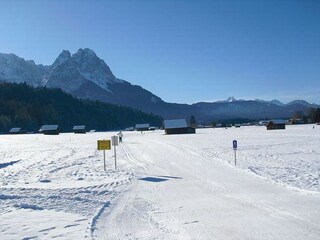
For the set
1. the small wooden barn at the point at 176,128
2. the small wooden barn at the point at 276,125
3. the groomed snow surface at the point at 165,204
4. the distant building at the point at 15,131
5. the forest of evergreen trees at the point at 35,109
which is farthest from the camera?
the forest of evergreen trees at the point at 35,109

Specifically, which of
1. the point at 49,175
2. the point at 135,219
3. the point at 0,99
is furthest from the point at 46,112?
the point at 135,219

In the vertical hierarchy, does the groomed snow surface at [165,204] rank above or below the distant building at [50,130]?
below

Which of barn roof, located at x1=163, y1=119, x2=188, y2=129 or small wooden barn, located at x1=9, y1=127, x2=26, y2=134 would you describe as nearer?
barn roof, located at x1=163, y1=119, x2=188, y2=129

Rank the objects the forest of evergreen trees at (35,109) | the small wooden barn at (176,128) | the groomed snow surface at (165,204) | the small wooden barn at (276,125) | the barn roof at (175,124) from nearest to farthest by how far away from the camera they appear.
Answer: the groomed snow surface at (165,204) < the small wooden barn at (176,128) < the barn roof at (175,124) < the small wooden barn at (276,125) < the forest of evergreen trees at (35,109)

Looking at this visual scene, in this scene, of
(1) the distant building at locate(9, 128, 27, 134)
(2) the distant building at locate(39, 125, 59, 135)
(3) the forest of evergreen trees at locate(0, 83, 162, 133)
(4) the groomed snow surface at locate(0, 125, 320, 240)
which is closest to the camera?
(4) the groomed snow surface at locate(0, 125, 320, 240)

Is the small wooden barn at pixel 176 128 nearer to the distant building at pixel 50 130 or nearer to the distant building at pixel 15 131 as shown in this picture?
the distant building at pixel 50 130

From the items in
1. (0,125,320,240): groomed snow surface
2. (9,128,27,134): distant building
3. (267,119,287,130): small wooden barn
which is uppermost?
(9,128,27,134): distant building

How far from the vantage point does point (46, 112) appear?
169625mm

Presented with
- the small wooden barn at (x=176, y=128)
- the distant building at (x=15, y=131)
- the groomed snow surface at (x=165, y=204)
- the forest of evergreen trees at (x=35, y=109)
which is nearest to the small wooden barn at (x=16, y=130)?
the distant building at (x=15, y=131)

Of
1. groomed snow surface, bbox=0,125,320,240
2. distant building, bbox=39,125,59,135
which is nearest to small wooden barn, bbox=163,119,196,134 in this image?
distant building, bbox=39,125,59,135

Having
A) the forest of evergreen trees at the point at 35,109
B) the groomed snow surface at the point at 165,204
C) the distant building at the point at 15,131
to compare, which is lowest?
the groomed snow surface at the point at 165,204

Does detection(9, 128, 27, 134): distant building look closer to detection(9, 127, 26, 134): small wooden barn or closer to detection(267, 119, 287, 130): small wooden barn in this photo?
detection(9, 127, 26, 134): small wooden barn

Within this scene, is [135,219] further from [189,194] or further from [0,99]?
[0,99]

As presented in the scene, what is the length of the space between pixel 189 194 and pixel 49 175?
1041 cm
